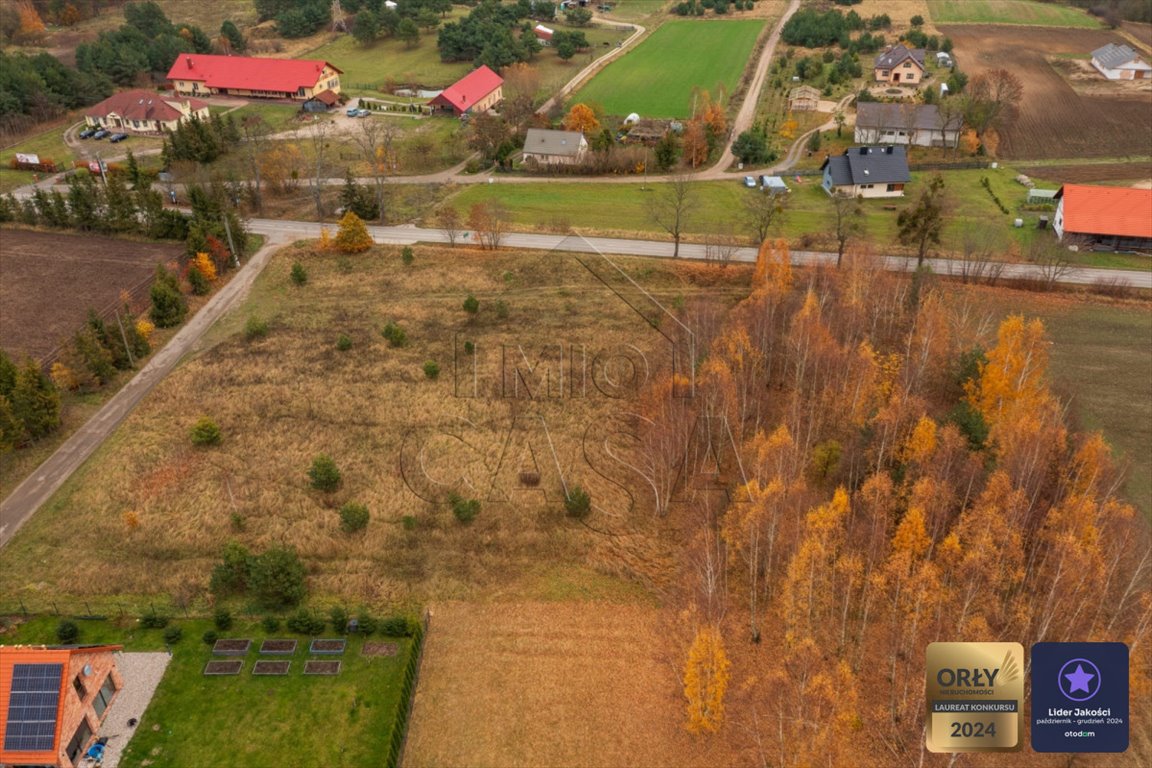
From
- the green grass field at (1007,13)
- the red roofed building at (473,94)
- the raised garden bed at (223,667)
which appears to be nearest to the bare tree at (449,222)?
the red roofed building at (473,94)

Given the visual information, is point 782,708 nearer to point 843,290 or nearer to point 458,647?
point 458,647

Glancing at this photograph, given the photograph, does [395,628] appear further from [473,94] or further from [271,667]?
[473,94]

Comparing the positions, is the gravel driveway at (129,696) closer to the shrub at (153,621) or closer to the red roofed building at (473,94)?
the shrub at (153,621)

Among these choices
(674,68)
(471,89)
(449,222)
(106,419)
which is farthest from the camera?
(674,68)

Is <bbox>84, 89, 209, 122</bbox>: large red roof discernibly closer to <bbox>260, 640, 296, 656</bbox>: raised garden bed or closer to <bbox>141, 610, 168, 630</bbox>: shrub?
<bbox>141, 610, 168, 630</bbox>: shrub

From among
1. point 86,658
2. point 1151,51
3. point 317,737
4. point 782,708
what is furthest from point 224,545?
point 1151,51

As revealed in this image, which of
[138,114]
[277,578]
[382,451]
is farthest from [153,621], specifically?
[138,114]
